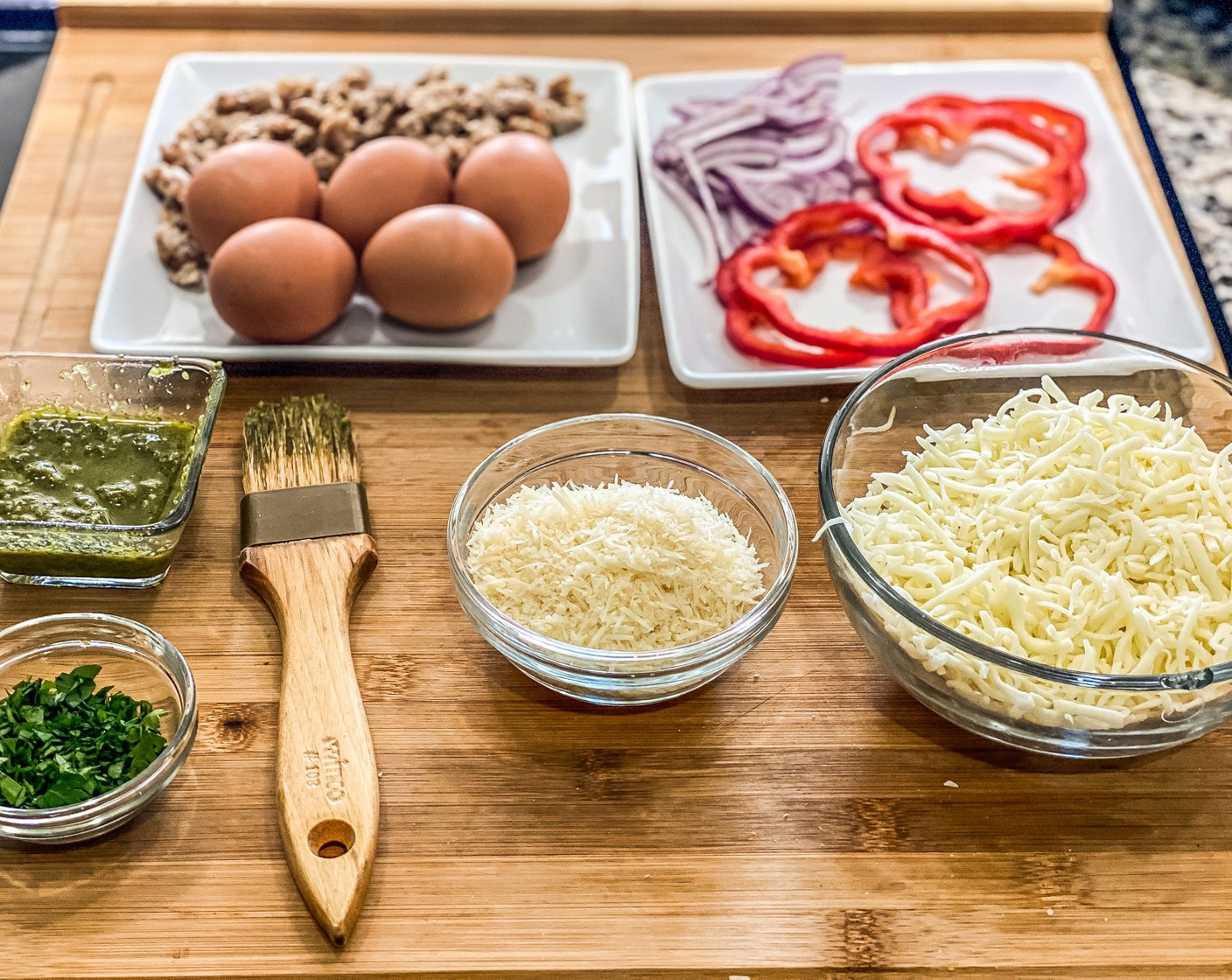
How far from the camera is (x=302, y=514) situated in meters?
1.43

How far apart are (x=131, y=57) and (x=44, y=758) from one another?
5.25 feet

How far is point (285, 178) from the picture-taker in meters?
1.73

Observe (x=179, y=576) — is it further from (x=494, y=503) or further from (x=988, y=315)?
(x=988, y=315)

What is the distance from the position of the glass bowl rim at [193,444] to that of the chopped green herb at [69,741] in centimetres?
16

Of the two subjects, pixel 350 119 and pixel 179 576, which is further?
pixel 350 119

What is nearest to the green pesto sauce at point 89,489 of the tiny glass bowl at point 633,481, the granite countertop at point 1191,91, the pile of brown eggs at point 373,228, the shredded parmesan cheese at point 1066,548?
the pile of brown eggs at point 373,228

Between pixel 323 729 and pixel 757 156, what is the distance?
1273 millimetres

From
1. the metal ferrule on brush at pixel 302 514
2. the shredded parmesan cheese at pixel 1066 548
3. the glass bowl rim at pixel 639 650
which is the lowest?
the metal ferrule on brush at pixel 302 514

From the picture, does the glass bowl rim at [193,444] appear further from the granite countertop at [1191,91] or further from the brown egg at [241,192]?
the granite countertop at [1191,91]

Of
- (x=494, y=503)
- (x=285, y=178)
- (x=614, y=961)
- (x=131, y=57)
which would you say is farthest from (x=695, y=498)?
(x=131, y=57)

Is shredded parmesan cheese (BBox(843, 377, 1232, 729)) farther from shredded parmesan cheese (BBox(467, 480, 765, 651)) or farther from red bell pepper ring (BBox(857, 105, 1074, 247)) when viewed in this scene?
red bell pepper ring (BBox(857, 105, 1074, 247))

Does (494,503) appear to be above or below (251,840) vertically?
above

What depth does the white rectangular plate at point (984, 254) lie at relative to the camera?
5.72 feet

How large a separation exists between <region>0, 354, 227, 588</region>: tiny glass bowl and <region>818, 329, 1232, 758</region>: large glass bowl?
2.45 feet
